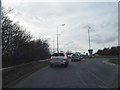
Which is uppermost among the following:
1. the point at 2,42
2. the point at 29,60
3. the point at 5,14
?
the point at 5,14

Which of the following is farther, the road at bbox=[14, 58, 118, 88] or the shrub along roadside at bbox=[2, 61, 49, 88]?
Result: the shrub along roadside at bbox=[2, 61, 49, 88]

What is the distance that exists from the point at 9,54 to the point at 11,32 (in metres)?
2.69

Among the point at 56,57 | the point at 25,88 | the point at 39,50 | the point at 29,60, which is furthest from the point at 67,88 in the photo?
the point at 39,50

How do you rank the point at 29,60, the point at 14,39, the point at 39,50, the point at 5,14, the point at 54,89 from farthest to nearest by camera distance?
the point at 39,50, the point at 29,60, the point at 14,39, the point at 5,14, the point at 54,89

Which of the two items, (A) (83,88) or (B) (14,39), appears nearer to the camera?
(A) (83,88)

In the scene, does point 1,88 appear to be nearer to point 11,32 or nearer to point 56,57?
point 11,32

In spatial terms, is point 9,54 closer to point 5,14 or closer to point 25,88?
point 5,14

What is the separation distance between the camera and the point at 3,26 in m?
28.2

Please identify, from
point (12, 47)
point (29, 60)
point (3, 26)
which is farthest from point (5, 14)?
point (29, 60)

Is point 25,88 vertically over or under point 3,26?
under

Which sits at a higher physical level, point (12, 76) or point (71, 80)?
point (12, 76)

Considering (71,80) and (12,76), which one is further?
(12,76)

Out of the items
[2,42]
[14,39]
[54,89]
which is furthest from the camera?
[14,39]

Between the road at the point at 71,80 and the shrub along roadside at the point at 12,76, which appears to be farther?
the shrub along roadside at the point at 12,76
